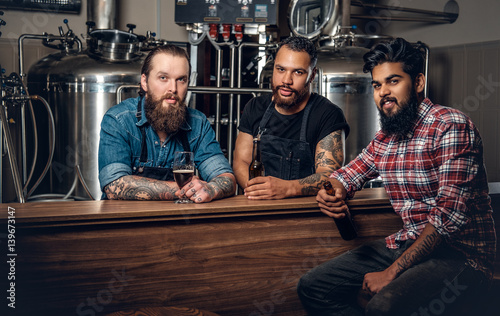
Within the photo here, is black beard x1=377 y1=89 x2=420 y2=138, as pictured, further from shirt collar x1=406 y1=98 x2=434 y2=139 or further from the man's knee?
the man's knee

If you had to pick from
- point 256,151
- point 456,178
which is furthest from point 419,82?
point 256,151

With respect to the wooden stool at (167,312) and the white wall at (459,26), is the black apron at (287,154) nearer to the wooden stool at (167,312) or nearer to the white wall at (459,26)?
the wooden stool at (167,312)

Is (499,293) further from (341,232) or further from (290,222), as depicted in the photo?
(290,222)

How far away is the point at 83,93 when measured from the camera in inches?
137

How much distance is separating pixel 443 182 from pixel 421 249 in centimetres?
26

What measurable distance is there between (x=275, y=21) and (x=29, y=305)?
3.27 meters

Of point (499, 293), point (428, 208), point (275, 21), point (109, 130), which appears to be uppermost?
point (275, 21)

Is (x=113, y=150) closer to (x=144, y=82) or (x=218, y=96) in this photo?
(x=144, y=82)

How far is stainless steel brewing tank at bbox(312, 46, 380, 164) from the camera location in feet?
11.4

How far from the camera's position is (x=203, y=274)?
1.59 metres

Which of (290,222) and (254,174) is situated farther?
(254,174)

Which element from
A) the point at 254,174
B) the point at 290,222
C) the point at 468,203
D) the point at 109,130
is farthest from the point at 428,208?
the point at 109,130

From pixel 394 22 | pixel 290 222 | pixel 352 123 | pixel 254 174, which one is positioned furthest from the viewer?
pixel 394 22

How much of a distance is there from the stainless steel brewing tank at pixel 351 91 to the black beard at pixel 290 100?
1.09 metres
